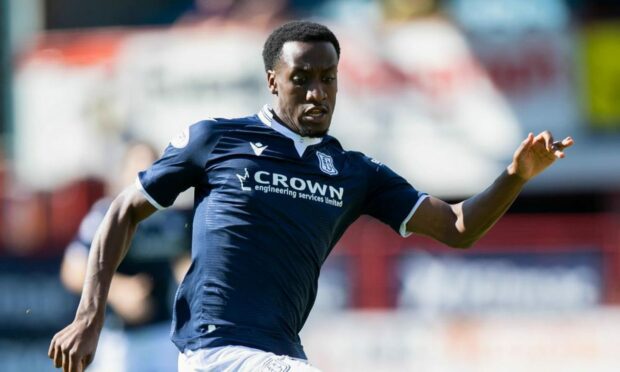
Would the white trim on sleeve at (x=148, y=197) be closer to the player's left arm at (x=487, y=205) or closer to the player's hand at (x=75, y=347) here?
the player's hand at (x=75, y=347)

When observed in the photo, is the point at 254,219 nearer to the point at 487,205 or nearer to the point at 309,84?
the point at 309,84

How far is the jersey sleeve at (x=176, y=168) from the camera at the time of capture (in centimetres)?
540

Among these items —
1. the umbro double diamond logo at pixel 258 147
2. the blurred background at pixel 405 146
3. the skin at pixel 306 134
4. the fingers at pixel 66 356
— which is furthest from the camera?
the blurred background at pixel 405 146

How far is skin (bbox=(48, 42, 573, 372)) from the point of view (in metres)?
5.21

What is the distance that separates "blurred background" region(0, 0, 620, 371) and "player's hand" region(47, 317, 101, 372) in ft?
22.2

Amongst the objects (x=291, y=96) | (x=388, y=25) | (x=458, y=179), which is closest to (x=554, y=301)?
(x=458, y=179)

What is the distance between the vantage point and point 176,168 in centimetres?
540

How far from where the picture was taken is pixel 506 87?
15680mm

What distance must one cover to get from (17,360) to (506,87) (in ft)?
21.5

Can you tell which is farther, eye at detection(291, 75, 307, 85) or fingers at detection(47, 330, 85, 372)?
eye at detection(291, 75, 307, 85)

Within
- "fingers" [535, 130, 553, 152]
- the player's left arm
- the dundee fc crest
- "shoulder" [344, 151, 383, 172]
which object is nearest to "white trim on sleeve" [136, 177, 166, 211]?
the dundee fc crest

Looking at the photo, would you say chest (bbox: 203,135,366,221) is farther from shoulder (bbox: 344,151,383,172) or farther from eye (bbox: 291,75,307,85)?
eye (bbox: 291,75,307,85)

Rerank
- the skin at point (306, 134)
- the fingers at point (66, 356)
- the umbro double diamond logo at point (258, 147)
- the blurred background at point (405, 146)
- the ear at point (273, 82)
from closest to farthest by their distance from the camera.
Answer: the fingers at point (66, 356)
the skin at point (306, 134)
the umbro double diamond logo at point (258, 147)
the ear at point (273, 82)
the blurred background at point (405, 146)

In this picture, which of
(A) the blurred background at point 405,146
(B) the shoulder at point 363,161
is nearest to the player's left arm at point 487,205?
(B) the shoulder at point 363,161
